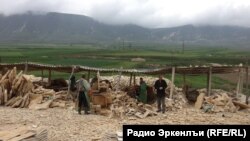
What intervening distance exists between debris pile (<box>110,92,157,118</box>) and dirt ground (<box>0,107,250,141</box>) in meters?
0.45

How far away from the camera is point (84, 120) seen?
18750 millimetres

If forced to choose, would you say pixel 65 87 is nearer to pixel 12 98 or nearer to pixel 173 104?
pixel 12 98

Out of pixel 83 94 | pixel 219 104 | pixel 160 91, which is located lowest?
pixel 219 104

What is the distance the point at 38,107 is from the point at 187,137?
47.5 feet

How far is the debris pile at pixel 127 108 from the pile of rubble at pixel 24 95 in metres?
2.76

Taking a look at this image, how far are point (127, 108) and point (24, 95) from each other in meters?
5.56

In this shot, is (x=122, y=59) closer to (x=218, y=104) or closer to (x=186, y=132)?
(x=218, y=104)

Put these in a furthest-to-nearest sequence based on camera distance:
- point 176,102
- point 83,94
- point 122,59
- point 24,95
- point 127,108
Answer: point 122,59 < point 176,102 < point 24,95 < point 127,108 < point 83,94

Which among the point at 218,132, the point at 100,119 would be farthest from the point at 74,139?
the point at 218,132

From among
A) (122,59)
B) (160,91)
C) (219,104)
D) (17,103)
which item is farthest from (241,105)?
(122,59)

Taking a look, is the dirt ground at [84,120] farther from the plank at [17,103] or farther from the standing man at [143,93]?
the standing man at [143,93]

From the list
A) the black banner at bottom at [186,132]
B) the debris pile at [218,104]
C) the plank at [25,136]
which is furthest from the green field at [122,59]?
the black banner at bottom at [186,132]

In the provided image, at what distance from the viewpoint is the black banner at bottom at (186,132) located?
318 inches

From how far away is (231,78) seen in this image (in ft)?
168
